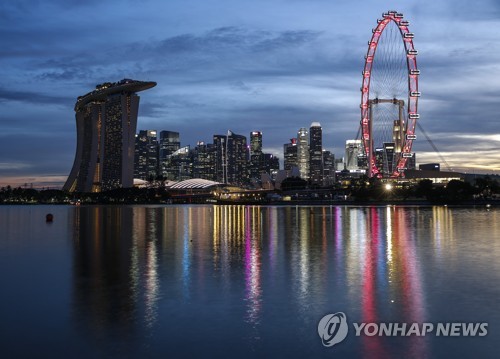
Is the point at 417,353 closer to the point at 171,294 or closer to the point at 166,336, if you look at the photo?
the point at 166,336

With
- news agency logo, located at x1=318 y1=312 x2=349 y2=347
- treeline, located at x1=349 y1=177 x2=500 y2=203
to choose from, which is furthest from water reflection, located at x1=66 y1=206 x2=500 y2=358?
treeline, located at x1=349 y1=177 x2=500 y2=203

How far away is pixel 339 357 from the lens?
1296 cm

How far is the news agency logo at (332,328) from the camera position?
1423 cm

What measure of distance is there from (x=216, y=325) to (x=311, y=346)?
303 centimetres

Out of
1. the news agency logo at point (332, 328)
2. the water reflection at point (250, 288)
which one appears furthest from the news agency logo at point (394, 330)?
the water reflection at point (250, 288)

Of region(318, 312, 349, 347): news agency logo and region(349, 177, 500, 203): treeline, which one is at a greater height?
region(349, 177, 500, 203): treeline

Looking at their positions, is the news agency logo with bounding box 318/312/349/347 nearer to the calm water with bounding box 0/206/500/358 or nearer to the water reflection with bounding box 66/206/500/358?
the calm water with bounding box 0/206/500/358

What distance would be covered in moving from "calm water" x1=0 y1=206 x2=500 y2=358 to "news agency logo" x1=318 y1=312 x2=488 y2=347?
0.89 ft

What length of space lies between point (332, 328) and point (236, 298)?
4.72 metres

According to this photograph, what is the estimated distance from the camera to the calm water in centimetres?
1380

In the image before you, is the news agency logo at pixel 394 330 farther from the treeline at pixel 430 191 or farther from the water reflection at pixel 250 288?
the treeline at pixel 430 191

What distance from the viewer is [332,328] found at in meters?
15.3

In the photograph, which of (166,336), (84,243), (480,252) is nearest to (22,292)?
(166,336)

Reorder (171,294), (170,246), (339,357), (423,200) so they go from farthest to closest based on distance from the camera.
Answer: (423,200) < (170,246) < (171,294) < (339,357)
